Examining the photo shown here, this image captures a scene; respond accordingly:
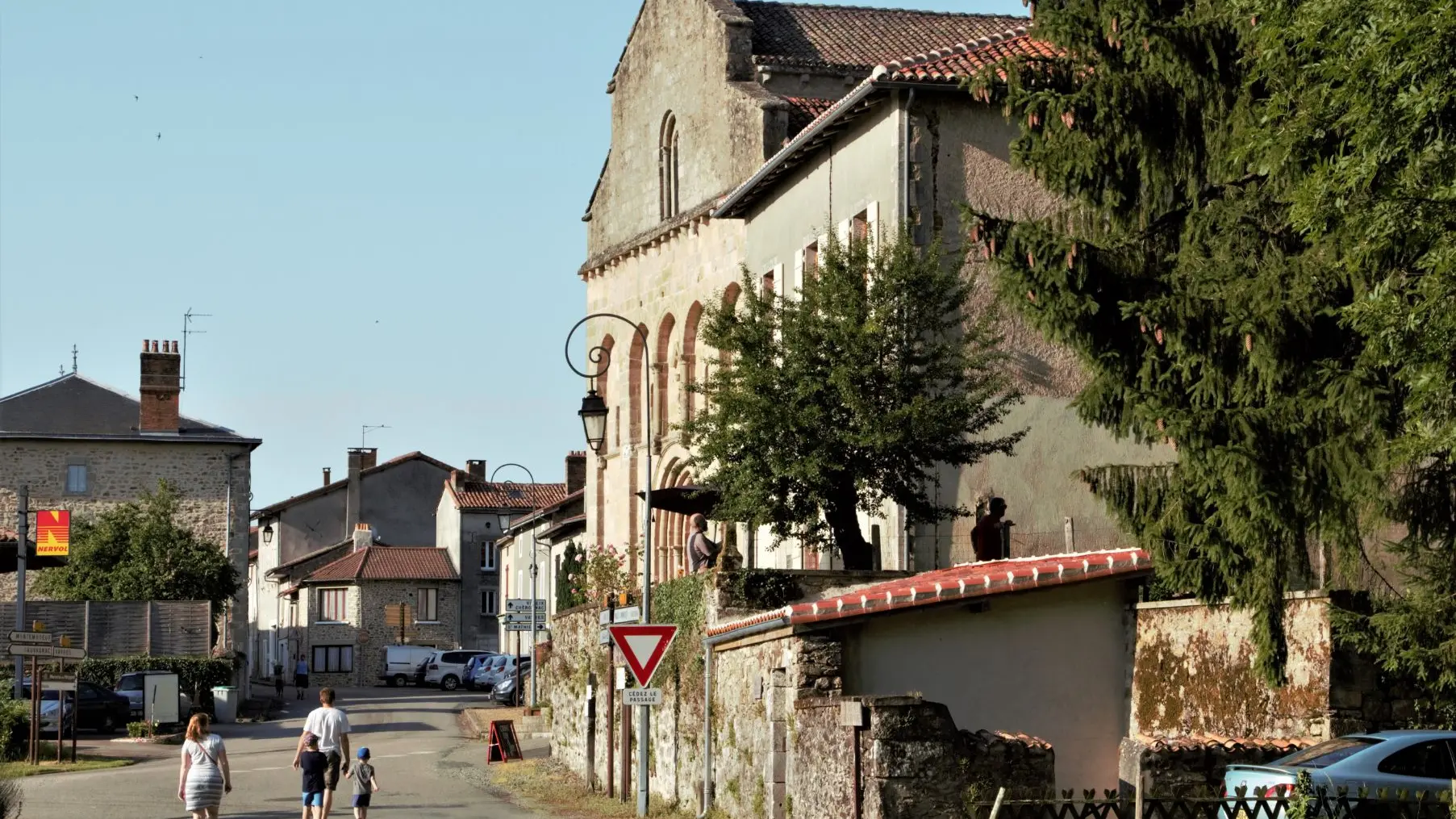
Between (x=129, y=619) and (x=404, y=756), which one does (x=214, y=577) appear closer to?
(x=129, y=619)

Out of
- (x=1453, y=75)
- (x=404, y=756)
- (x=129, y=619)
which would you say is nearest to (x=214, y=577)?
(x=129, y=619)

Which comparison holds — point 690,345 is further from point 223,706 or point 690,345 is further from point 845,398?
point 845,398

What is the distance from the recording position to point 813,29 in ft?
136

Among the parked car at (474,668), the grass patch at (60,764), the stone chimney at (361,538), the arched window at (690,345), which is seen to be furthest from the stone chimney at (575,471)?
the grass patch at (60,764)

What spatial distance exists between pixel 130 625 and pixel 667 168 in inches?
716

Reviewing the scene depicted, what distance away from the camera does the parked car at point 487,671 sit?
214ft

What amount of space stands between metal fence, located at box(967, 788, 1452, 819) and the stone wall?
80.7 inches

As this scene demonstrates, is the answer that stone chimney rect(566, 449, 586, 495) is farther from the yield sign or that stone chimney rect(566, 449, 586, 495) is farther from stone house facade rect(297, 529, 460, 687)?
the yield sign

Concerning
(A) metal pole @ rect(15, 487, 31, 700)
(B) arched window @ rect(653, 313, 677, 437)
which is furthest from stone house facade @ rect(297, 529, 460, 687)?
(B) arched window @ rect(653, 313, 677, 437)

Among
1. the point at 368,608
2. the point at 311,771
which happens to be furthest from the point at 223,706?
the point at 368,608

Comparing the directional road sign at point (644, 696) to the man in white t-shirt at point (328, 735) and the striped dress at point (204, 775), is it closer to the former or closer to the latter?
the man in white t-shirt at point (328, 735)

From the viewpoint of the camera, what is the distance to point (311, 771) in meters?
20.5

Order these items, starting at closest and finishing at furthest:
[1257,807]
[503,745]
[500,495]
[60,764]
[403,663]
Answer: [1257,807] → [60,764] → [503,745] → [403,663] → [500,495]

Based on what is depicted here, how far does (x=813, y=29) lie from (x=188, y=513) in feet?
94.4
